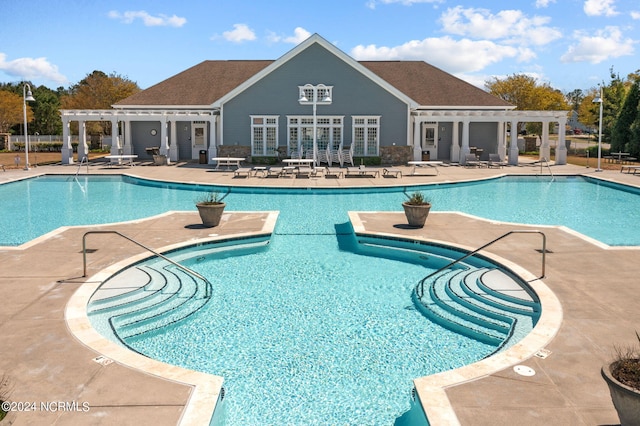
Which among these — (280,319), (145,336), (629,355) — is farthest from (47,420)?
(629,355)

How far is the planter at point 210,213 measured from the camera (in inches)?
590

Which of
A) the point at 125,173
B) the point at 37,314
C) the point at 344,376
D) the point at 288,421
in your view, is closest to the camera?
the point at 288,421

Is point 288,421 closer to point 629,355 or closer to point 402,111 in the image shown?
point 629,355

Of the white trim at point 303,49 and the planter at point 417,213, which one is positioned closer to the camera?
the planter at point 417,213

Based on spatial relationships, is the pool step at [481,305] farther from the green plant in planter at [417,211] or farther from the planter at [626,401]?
the green plant in planter at [417,211]

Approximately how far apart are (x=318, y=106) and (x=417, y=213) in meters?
20.7

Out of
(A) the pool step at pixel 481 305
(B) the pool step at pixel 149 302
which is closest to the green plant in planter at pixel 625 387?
(A) the pool step at pixel 481 305

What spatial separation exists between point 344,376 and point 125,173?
997 inches

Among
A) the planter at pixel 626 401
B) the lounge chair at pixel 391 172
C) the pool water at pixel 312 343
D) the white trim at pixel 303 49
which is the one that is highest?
the white trim at pixel 303 49

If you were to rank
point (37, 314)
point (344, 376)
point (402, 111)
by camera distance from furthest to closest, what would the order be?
point (402, 111)
point (37, 314)
point (344, 376)

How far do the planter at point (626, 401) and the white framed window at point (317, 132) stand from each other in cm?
3026

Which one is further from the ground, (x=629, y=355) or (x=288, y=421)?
(x=629, y=355)

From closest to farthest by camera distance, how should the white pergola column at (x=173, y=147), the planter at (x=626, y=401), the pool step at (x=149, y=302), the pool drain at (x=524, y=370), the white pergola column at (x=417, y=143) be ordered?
1. the planter at (x=626, y=401)
2. the pool drain at (x=524, y=370)
3. the pool step at (x=149, y=302)
4. the white pergola column at (x=417, y=143)
5. the white pergola column at (x=173, y=147)

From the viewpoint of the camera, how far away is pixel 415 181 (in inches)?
1038
